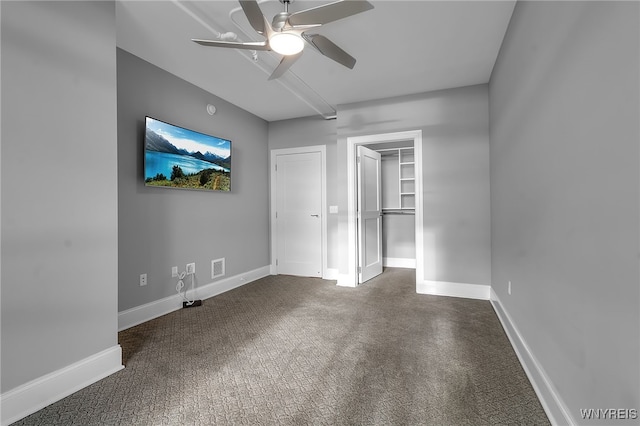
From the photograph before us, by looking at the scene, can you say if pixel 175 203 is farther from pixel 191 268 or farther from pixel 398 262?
pixel 398 262

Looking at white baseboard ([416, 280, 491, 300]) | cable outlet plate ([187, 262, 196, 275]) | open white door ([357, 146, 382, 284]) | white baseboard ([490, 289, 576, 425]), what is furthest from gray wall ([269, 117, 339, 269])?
white baseboard ([490, 289, 576, 425])

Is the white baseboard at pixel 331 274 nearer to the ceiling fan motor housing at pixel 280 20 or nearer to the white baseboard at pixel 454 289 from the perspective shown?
the white baseboard at pixel 454 289

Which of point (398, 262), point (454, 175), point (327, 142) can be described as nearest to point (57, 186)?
point (327, 142)

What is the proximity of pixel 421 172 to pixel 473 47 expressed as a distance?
1520mm

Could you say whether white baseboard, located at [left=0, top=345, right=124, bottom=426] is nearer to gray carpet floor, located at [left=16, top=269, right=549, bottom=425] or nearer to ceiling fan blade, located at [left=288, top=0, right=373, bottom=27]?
gray carpet floor, located at [left=16, top=269, right=549, bottom=425]

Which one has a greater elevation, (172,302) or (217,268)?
(217,268)

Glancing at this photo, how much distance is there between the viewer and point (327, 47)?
2.22 meters

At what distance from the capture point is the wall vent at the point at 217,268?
402cm

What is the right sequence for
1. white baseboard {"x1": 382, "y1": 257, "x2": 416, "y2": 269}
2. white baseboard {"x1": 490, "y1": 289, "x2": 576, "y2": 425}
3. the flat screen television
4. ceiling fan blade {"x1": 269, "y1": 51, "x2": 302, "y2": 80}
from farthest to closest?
1. white baseboard {"x1": 382, "y1": 257, "x2": 416, "y2": 269}
2. the flat screen television
3. ceiling fan blade {"x1": 269, "y1": 51, "x2": 302, "y2": 80}
4. white baseboard {"x1": 490, "y1": 289, "x2": 576, "y2": 425}

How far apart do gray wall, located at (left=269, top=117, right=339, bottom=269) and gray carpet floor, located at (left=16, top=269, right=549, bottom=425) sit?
1545 mm

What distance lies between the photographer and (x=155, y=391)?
1.89 metres

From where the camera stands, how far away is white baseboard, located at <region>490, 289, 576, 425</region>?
1.46 metres

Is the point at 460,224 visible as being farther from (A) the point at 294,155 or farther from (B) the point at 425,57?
(A) the point at 294,155

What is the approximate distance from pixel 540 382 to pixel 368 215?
3.15m
